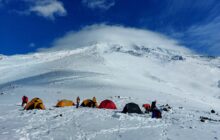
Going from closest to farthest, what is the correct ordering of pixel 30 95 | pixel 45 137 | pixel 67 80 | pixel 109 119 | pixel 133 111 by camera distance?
pixel 45 137
pixel 109 119
pixel 133 111
pixel 30 95
pixel 67 80

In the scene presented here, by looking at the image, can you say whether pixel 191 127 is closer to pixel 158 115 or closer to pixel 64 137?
pixel 158 115

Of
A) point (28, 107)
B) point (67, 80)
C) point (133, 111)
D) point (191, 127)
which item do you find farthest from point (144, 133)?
point (67, 80)

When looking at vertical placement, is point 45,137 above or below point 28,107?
below

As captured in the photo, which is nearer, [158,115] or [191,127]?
[191,127]

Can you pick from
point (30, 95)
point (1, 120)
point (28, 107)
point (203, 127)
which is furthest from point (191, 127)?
point (30, 95)

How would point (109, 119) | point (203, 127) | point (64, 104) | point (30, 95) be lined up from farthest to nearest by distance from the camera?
point (30, 95)
point (64, 104)
point (109, 119)
point (203, 127)

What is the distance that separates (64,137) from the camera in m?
18.4

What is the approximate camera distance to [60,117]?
24.6m

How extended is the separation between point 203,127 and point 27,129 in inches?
487

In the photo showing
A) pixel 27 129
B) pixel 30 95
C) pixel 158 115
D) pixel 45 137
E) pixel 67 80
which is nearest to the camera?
pixel 45 137

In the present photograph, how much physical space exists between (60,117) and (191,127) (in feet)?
33.7

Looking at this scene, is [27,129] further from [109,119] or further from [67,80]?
[67,80]

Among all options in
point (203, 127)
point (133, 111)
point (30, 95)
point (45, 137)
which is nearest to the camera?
point (45, 137)

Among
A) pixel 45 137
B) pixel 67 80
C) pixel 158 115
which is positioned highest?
pixel 67 80
